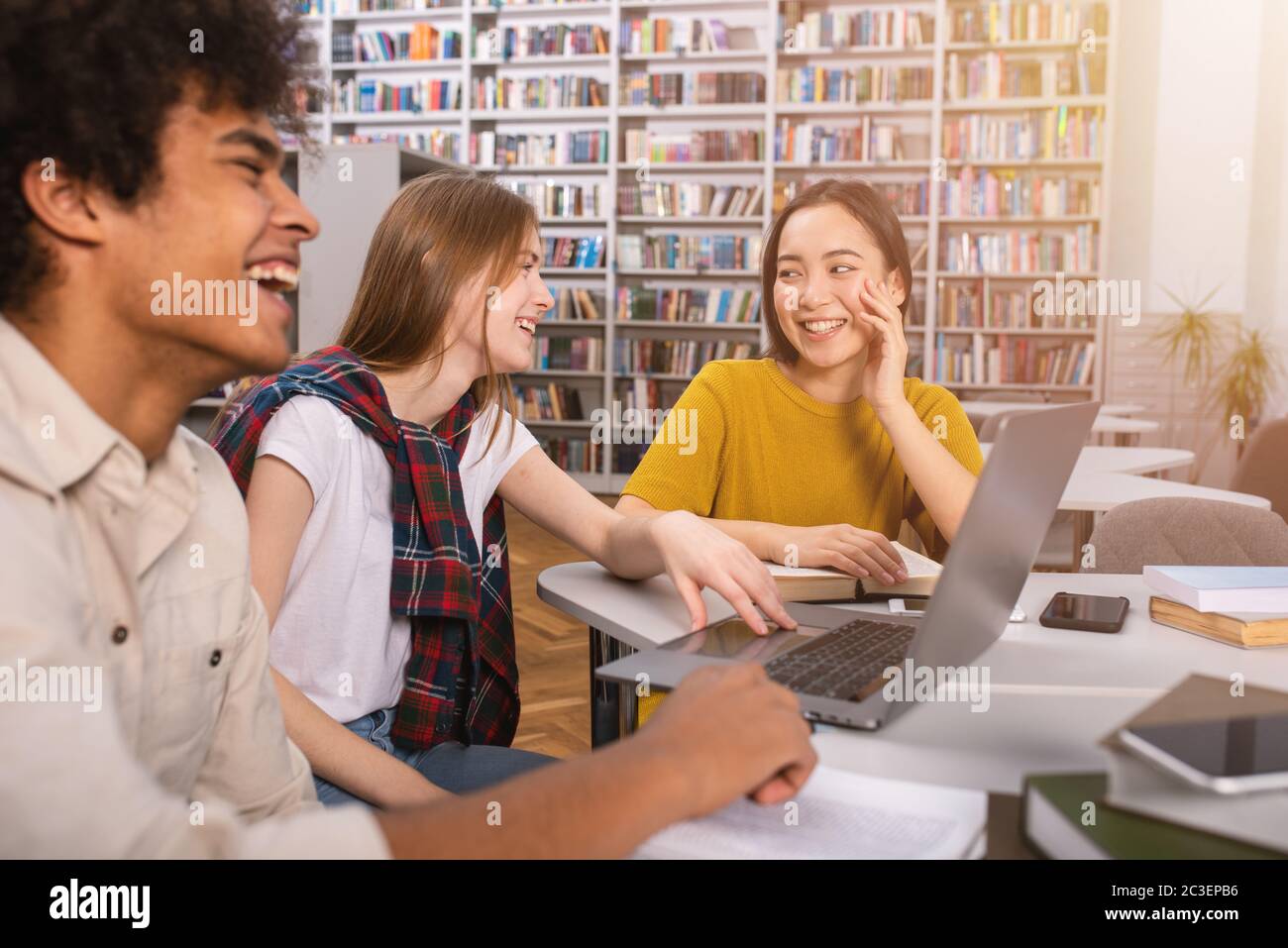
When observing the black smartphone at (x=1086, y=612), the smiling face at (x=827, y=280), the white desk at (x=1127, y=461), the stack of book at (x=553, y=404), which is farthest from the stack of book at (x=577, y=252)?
the black smartphone at (x=1086, y=612)

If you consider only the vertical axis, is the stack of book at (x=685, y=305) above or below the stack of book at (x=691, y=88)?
below

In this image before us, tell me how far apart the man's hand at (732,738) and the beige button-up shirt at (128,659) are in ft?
0.63

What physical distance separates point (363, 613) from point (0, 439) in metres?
0.76

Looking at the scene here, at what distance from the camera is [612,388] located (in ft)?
23.9

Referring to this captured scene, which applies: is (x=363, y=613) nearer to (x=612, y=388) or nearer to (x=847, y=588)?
(x=847, y=588)

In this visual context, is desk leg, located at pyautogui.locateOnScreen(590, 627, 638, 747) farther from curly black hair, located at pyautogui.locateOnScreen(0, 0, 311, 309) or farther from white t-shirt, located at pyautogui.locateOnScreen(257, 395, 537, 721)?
curly black hair, located at pyautogui.locateOnScreen(0, 0, 311, 309)

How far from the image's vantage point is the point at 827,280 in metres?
1.88

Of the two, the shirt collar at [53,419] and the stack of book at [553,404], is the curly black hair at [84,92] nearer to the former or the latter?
the shirt collar at [53,419]

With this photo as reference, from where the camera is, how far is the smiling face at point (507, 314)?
1.52 m

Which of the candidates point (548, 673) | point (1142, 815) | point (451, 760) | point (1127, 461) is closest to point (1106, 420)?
point (1127, 461)

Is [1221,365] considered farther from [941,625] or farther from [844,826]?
[844,826]

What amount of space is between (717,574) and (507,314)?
59cm

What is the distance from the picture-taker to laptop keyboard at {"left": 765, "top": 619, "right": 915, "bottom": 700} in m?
0.91

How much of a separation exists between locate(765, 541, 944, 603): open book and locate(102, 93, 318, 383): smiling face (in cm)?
73
